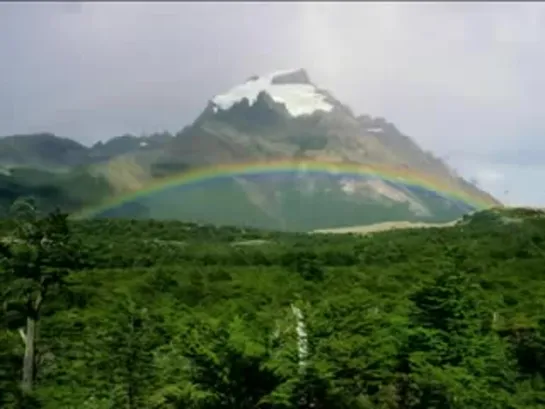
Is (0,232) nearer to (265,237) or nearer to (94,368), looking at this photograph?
(265,237)

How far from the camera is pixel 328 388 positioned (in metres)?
→ 23.8

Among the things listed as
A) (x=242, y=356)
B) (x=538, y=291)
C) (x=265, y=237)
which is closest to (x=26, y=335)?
(x=242, y=356)

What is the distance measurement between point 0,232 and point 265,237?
5631 centimetres

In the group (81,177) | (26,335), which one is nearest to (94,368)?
(26,335)

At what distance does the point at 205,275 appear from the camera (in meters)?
74.1

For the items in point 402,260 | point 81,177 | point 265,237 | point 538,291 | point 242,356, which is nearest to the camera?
point 242,356

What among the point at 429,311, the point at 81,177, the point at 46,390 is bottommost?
the point at 46,390

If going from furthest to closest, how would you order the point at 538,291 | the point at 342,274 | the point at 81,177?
1. the point at 81,177
2. the point at 342,274
3. the point at 538,291

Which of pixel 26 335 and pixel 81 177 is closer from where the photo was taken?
pixel 26 335

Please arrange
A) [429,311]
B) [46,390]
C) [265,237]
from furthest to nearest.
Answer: [265,237]
[429,311]
[46,390]

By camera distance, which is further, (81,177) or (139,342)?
(81,177)

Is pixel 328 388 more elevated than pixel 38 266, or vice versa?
pixel 38 266

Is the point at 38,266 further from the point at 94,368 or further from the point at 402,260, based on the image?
the point at 402,260

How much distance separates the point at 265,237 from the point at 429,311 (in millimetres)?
114867
